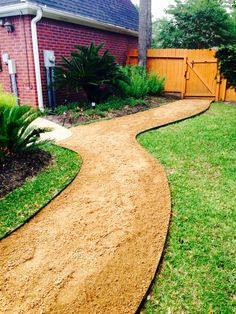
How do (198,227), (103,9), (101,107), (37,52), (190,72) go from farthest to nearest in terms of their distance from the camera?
(103,9), (190,72), (101,107), (37,52), (198,227)

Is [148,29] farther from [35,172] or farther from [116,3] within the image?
[35,172]

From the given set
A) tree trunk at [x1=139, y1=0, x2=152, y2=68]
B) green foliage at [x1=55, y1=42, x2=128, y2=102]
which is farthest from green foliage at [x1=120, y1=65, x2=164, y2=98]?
tree trunk at [x1=139, y1=0, x2=152, y2=68]

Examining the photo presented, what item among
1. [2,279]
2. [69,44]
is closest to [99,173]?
[2,279]

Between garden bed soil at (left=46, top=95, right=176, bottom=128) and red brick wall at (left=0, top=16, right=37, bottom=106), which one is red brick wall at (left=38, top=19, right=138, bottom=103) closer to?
red brick wall at (left=0, top=16, right=37, bottom=106)

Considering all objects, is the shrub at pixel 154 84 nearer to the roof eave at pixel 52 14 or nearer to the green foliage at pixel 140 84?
the green foliage at pixel 140 84

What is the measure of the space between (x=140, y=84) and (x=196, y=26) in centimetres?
898

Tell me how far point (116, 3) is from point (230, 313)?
13967 millimetres

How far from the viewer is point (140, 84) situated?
9.91 meters

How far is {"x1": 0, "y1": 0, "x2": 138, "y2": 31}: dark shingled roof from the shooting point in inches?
348

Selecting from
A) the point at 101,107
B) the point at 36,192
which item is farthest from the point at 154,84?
the point at 36,192

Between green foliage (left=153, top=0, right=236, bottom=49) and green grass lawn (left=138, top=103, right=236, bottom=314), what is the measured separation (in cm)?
1231

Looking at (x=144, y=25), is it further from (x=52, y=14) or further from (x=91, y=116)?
(x=91, y=116)

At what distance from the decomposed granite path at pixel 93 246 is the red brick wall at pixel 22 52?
15.3 feet

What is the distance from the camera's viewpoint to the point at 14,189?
4035mm
